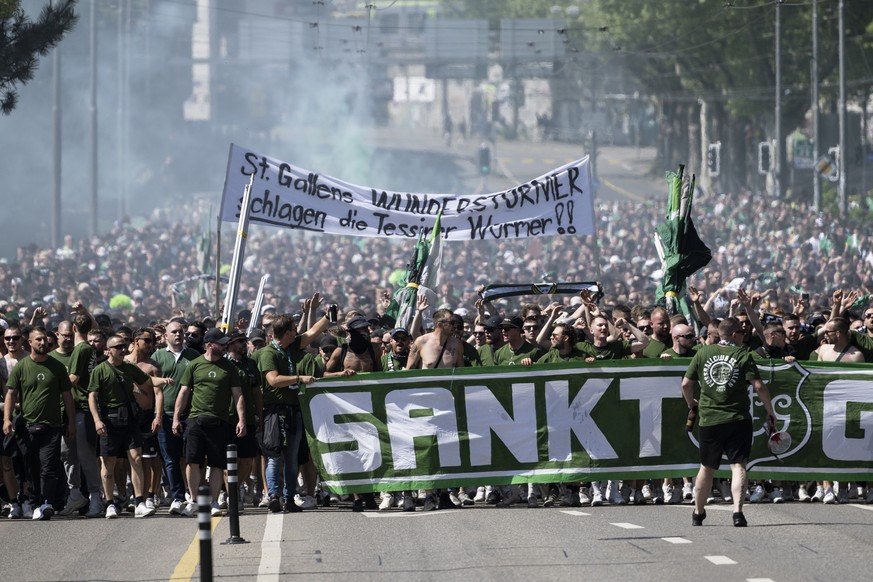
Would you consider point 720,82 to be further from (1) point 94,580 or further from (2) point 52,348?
(1) point 94,580

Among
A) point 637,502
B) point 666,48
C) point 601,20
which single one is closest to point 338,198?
point 637,502

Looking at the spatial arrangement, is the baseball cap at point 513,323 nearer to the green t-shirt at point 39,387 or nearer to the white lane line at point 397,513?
the white lane line at point 397,513

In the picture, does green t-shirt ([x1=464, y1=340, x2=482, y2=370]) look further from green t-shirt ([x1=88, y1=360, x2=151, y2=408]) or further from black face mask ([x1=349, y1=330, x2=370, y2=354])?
green t-shirt ([x1=88, y1=360, x2=151, y2=408])

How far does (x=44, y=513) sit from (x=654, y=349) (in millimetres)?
5282

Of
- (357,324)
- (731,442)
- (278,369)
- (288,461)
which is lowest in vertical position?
(288,461)

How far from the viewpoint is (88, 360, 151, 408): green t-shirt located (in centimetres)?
1414

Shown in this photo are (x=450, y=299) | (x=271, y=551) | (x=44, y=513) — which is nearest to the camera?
(x=271, y=551)

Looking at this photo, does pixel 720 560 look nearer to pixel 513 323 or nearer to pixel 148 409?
pixel 513 323

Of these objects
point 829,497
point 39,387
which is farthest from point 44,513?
point 829,497

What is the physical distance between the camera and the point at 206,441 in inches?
540

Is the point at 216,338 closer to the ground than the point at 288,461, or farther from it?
farther from it

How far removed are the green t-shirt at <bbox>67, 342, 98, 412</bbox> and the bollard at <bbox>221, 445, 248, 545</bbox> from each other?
291cm

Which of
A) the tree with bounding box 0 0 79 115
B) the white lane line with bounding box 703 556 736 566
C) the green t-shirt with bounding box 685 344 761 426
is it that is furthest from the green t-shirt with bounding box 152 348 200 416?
the tree with bounding box 0 0 79 115

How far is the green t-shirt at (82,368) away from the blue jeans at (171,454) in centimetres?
70
